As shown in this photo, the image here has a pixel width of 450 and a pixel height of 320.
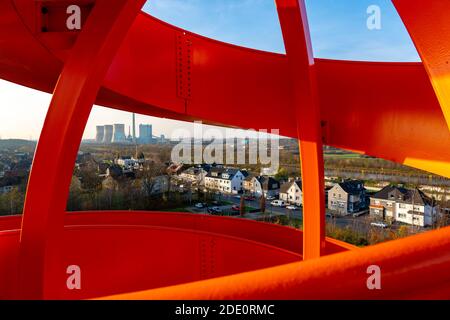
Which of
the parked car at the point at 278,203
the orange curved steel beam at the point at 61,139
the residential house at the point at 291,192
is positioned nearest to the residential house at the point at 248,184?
the residential house at the point at 291,192

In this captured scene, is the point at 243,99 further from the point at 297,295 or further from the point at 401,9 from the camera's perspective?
the point at 297,295

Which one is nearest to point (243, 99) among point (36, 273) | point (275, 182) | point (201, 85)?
point (201, 85)

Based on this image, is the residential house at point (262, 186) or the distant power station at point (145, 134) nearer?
the distant power station at point (145, 134)

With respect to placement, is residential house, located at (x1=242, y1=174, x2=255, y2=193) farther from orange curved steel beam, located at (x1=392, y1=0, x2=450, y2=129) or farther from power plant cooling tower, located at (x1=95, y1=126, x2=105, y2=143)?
orange curved steel beam, located at (x1=392, y1=0, x2=450, y2=129)

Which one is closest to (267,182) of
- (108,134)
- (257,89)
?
(108,134)

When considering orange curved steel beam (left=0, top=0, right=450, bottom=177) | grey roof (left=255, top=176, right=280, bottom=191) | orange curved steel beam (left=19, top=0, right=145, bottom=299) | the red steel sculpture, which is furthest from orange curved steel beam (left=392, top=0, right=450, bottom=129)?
grey roof (left=255, top=176, right=280, bottom=191)

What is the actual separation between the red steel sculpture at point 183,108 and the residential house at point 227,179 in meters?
5.82

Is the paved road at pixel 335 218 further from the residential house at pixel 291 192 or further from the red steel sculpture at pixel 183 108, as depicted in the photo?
the red steel sculpture at pixel 183 108

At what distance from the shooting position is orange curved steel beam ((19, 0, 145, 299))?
4090 millimetres

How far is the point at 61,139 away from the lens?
4.37 metres

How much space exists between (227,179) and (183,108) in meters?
9.38

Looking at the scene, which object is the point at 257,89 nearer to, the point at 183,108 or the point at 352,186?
the point at 183,108

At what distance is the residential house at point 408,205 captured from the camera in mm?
Answer: 13570

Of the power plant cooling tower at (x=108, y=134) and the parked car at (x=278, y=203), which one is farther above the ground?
the power plant cooling tower at (x=108, y=134)
